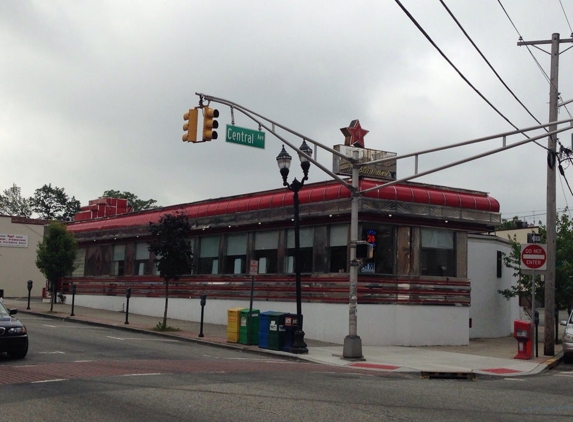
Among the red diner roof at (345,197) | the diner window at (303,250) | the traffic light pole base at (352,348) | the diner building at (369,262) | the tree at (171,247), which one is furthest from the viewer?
the diner window at (303,250)

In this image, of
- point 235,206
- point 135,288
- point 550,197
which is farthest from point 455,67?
point 135,288

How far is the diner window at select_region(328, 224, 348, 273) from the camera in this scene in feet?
85.1

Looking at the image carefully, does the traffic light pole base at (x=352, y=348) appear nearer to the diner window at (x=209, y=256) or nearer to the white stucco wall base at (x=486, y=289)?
the white stucco wall base at (x=486, y=289)

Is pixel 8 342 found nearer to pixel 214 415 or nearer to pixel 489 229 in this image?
pixel 214 415

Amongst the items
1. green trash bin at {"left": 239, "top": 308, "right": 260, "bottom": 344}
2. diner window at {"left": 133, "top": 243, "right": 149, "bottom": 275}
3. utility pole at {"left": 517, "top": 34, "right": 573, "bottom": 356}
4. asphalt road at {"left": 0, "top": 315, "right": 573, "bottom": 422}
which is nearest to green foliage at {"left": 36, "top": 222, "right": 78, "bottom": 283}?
diner window at {"left": 133, "top": 243, "right": 149, "bottom": 275}

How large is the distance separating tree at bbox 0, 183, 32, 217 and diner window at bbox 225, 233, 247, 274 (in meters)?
79.4

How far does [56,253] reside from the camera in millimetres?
35031

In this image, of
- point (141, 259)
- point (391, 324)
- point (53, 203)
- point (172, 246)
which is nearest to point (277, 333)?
point (391, 324)

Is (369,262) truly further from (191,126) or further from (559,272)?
(559,272)

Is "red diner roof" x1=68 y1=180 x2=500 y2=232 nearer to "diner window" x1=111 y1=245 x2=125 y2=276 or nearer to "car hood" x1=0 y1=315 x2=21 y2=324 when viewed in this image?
"diner window" x1=111 y1=245 x2=125 y2=276

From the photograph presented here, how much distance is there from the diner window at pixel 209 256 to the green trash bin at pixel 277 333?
430 inches

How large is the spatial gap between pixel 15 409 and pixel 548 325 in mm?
17827

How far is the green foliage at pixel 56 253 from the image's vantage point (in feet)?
115

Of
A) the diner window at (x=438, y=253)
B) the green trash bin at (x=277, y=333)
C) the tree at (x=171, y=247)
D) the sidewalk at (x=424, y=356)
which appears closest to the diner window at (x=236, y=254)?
the sidewalk at (x=424, y=356)
